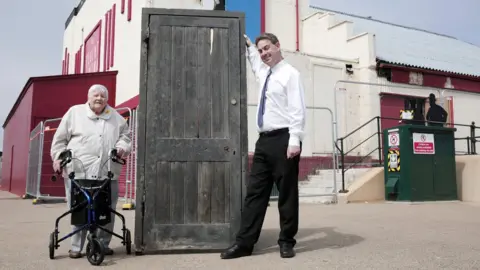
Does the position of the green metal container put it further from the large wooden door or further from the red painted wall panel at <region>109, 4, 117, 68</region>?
the red painted wall panel at <region>109, 4, 117, 68</region>

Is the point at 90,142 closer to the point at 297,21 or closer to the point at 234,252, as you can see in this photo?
the point at 234,252

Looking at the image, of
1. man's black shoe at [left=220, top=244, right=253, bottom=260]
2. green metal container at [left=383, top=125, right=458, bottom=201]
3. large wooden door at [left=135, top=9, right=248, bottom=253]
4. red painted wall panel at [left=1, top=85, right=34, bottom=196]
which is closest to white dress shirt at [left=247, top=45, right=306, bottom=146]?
large wooden door at [left=135, top=9, right=248, bottom=253]

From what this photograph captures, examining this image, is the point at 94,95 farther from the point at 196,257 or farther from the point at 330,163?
the point at 330,163

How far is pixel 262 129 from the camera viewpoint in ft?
13.4

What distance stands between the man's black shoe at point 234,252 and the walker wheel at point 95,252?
103 cm

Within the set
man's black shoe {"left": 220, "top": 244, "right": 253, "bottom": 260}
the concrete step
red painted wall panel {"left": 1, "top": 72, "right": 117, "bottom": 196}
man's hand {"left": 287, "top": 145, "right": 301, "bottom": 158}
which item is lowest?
man's black shoe {"left": 220, "top": 244, "right": 253, "bottom": 260}

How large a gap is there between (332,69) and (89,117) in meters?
10.6

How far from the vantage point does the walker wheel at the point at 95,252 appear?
3.57 m

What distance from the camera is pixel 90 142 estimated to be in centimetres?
400

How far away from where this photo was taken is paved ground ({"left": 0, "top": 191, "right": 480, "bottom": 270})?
11.7ft

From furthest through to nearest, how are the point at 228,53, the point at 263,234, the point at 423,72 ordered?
the point at 423,72
the point at 263,234
the point at 228,53

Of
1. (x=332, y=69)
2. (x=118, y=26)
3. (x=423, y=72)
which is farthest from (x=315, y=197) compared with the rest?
(x=118, y=26)

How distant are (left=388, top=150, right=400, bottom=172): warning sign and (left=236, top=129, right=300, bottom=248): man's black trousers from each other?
19.9ft

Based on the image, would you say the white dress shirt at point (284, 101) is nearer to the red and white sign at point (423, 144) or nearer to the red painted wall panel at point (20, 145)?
the red and white sign at point (423, 144)
